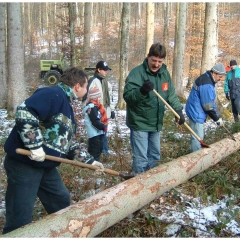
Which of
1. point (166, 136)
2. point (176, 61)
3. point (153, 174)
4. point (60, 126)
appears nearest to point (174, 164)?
point (153, 174)

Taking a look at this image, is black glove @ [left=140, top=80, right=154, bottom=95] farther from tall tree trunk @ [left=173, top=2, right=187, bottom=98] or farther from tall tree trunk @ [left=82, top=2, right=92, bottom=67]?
tall tree trunk @ [left=82, top=2, right=92, bottom=67]

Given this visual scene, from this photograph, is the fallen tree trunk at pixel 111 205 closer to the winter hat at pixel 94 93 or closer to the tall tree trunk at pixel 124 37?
the winter hat at pixel 94 93

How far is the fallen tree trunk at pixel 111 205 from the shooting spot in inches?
99.7

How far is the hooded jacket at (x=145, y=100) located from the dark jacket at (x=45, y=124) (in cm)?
132

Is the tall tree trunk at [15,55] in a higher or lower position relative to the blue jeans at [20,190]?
higher

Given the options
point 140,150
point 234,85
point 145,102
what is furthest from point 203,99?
point 234,85

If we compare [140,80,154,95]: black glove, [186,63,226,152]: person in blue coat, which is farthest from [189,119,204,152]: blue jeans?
[140,80,154,95]: black glove

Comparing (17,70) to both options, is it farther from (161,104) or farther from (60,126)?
(60,126)

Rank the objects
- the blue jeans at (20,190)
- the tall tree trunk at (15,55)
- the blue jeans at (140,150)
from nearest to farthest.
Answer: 1. the blue jeans at (20,190)
2. the blue jeans at (140,150)
3. the tall tree trunk at (15,55)

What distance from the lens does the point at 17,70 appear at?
955cm

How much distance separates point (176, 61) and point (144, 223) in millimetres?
11204

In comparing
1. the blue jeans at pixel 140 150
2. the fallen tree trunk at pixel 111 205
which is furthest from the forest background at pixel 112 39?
the fallen tree trunk at pixel 111 205

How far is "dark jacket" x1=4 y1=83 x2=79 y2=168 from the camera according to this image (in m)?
2.65

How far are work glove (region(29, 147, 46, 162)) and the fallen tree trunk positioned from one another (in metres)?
0.52
